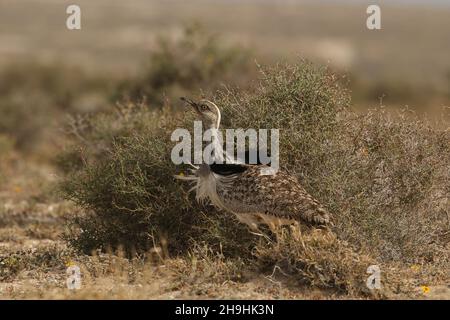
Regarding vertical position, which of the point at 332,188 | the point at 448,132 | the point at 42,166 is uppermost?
the point at 448,132

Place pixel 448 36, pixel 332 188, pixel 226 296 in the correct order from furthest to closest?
pixel 448 36
pixel 332 188
pixel 226 296

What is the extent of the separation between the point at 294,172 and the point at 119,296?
Answer: 199 cm

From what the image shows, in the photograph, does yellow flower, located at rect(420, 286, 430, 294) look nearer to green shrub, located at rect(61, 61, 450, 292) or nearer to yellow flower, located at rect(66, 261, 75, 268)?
green shrub, located at rect(61, 61, 450, 292)

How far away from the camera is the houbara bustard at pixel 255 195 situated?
20.2 ft

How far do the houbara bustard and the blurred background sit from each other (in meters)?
1.54

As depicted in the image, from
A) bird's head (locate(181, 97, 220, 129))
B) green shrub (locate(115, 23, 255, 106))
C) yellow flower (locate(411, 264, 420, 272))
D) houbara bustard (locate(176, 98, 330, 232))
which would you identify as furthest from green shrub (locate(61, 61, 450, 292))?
green shrub (locate(115, 23, 255, 106))

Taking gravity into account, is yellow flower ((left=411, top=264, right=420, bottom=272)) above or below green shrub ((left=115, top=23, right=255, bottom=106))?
below

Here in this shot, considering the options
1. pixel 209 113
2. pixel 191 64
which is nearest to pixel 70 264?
pixel 209 113

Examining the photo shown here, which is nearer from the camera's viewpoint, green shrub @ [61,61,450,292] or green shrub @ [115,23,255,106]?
green shrub @ [61,61,450,292]

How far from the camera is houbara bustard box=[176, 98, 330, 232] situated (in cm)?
614

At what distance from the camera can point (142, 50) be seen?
58.2m

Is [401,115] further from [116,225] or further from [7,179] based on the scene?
[7,179]
